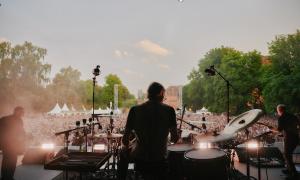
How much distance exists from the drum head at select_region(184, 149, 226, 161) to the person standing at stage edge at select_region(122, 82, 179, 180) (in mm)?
997

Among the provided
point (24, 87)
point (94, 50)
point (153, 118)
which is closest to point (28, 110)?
point (24, 87)

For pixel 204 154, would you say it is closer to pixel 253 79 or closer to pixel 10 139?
pixel 10 139

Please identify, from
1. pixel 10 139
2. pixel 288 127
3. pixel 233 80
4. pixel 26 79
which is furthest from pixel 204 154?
pixel 26 79

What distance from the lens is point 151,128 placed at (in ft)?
6.44

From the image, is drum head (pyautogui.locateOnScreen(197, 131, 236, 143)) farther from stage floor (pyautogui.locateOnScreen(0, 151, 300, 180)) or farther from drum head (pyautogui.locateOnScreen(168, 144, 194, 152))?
stage floor (pyautogui.locateOnScreen(0, 151, 300, 180))

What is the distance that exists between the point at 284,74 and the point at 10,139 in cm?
1895

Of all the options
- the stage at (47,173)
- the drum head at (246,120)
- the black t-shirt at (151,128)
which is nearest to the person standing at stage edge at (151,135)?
the black t-shirt at (151,128)

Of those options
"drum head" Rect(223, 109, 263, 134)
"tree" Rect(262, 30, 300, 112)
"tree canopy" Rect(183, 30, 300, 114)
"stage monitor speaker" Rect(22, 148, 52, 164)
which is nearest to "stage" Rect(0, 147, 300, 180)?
"stage monitor speaker" Rect(22, 148, 52, 164)

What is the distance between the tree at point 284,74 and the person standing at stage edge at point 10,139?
1591cm

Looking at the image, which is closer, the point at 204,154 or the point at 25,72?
the point at 204,154

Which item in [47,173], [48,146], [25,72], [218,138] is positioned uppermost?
[25,72]

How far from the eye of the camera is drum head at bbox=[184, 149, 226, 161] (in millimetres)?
2900

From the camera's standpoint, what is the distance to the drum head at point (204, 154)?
290 centimetres

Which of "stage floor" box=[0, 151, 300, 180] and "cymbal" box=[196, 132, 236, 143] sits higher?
"cymbal" box=[196, 132, 236, 143]
